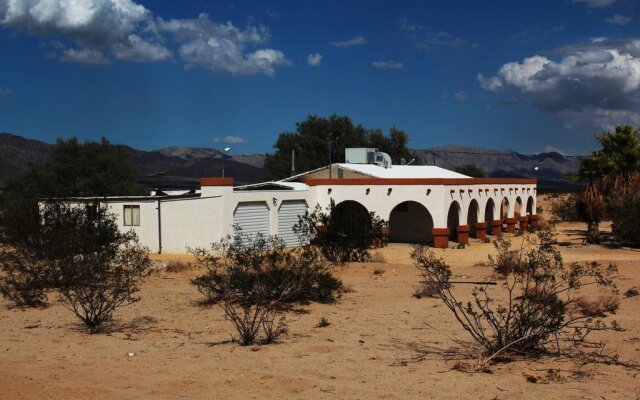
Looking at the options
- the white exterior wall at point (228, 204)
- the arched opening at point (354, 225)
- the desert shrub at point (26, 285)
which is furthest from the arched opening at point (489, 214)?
the desert shrub at point (26, 285)

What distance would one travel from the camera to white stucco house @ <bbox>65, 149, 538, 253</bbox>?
28.2 meters

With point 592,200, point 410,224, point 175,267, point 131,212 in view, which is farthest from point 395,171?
point 175,267

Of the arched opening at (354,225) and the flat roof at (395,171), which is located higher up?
the flat roof at (395,171)

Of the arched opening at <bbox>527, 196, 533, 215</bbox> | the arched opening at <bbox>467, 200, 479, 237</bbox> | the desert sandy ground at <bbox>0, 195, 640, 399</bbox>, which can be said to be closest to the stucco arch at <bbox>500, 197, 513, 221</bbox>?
the arched opening at <bbox>467, 200, 479, 237</bbox>

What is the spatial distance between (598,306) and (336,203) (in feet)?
Answer: 65.6

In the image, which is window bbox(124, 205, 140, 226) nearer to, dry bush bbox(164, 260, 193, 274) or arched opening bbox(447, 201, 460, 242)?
dry bush bbox(164, 260, 193, 274)

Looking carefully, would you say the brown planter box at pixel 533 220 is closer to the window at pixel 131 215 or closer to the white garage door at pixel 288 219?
the white garage door at pixel 288 219

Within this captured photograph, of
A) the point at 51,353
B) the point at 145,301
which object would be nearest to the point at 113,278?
the point at 145,301

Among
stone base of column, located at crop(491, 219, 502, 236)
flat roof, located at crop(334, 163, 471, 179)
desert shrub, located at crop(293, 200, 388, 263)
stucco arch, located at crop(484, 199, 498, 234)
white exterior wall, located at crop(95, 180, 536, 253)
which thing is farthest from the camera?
stucco arch, located at crop(484, 199, 498, 234)

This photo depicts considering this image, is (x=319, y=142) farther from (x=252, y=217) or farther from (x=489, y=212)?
(x=252, y=217)

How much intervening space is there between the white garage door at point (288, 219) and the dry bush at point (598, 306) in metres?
18.1

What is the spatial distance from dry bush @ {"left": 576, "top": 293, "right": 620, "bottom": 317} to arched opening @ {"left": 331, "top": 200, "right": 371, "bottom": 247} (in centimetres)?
1087

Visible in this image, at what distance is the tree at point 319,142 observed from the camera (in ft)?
225

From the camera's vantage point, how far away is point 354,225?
24.7 meters
